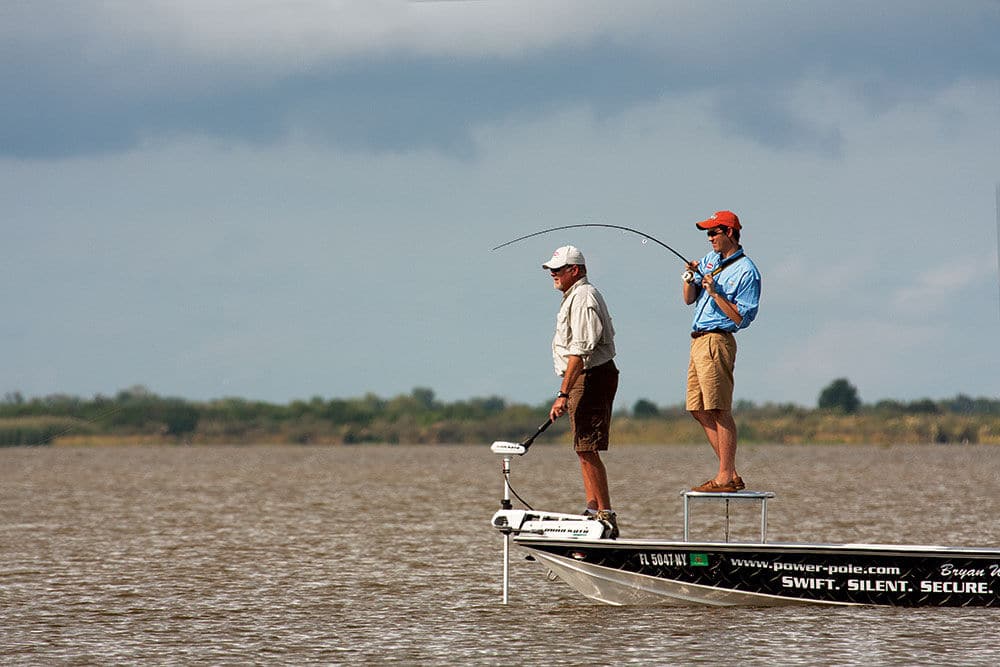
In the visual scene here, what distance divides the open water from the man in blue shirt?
1.31 meters

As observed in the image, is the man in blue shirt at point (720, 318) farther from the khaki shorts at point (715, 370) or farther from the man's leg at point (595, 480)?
the man's leg at point (595, 480)

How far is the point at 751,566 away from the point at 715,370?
1506 mm

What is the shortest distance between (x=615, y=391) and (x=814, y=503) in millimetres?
14638

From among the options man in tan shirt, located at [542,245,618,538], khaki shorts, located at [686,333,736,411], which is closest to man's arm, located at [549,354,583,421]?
man in tan shirt, located at [542,245,618,538]

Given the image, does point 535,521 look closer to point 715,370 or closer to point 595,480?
point 595,480

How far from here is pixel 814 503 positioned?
25016mm

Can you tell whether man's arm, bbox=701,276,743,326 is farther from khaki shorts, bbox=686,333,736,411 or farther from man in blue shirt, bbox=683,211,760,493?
khaki shorts, bbox=686,333,736,411

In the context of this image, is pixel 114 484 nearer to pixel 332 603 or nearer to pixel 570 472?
pixel 570 472

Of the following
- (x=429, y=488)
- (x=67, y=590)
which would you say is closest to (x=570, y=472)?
(x=429, y=488)

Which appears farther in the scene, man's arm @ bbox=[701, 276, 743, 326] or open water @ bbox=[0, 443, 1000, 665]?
man's arm @ bbox=[701, 276, 743, 326]

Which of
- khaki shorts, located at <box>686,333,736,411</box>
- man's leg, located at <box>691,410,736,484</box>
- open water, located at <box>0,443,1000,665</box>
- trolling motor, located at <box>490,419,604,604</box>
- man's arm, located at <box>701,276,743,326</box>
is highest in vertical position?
man's arm, located at <box>701,276,743,326</box>

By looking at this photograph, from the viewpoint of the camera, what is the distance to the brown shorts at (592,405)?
11.1m

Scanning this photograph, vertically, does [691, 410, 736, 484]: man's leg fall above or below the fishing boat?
above

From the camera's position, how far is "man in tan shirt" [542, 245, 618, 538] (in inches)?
434
